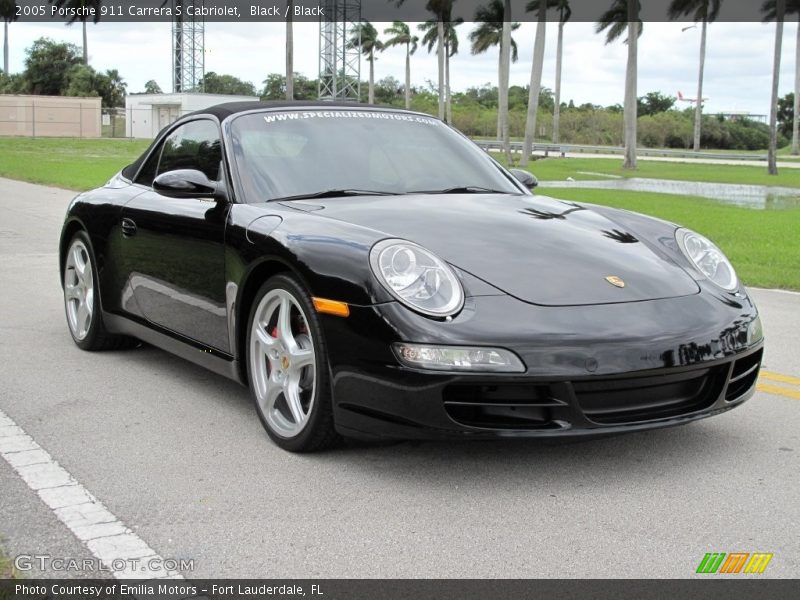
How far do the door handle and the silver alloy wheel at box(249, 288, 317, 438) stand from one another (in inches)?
57.0

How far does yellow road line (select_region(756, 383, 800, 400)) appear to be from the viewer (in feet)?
16.8

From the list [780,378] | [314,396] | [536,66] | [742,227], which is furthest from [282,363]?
[536,66]

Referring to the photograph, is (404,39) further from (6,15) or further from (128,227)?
(128,227)

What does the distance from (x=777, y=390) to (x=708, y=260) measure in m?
1.12

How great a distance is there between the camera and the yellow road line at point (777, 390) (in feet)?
16.8

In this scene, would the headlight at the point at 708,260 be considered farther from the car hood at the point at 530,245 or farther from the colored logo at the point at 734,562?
the colored logo at the point at 734,562

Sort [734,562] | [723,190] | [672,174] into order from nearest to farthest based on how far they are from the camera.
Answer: [734,562] → [723,190] → [672,174]

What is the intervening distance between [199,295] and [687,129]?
305 ft

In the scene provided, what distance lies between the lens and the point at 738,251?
462 inches

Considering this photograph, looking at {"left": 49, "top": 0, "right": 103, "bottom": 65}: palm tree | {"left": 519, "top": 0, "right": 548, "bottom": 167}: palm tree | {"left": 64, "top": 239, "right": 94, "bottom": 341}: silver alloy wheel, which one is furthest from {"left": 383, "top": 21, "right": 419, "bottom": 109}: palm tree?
{"left": 64, "top": 239, "right": 94, "bottom": 341}: silver alloy wheel

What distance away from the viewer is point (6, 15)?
101438 mm

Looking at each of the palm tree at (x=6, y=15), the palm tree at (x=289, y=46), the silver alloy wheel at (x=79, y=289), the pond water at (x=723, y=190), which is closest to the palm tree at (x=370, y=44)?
the palm tree at (x=6, y=15)

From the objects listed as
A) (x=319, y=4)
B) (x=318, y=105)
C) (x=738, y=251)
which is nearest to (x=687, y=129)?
(x=319, y=4)

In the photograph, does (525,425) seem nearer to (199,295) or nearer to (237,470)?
(237,470)
